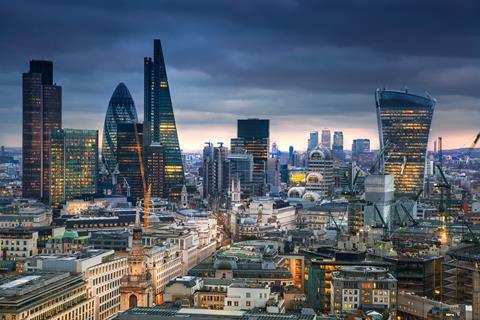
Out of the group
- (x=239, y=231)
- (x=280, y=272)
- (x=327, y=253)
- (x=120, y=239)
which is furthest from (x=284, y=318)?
(x=239, y=231)

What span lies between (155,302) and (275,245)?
4313 centimetres

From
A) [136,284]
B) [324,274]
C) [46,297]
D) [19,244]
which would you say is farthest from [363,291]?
[19,244]

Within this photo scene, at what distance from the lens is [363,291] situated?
98250mm

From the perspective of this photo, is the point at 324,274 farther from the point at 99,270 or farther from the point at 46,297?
the point at 46,297

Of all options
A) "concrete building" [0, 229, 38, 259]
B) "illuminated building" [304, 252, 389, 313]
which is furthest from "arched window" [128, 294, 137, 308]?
"concrete building" [0, 229, 38, 259]

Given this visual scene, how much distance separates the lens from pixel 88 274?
104 metres

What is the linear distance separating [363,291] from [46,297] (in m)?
34.7

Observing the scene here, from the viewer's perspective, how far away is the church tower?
107 meters

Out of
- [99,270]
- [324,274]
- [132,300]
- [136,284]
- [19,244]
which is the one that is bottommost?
[132,300]

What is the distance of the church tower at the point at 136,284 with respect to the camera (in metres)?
107

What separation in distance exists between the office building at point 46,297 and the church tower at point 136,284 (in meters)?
5.94

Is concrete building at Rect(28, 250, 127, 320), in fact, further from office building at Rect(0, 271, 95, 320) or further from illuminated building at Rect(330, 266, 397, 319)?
illuminated building at Rect(330, 266, 397, 319)

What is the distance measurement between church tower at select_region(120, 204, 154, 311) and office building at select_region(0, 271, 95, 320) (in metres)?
5.94

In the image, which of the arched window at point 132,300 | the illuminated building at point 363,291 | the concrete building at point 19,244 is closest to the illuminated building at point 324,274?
the illuminated building at point 363,291
